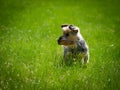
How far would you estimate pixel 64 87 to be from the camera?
8.06 metres

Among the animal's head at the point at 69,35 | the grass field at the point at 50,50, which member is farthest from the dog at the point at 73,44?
the grass field at the point at 50,50

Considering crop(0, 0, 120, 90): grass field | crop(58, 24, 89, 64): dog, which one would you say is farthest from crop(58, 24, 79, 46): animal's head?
crop(0, 0, 120, 90): grass field

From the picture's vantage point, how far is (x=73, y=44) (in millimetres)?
9539

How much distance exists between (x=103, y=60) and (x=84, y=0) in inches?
723

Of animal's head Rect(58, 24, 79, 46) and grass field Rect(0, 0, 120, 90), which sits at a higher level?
animal's head Rect(58, 24, 79, 46)

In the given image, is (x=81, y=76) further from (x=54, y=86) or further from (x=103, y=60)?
(x=103, y=60)

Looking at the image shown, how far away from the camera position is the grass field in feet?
27.2

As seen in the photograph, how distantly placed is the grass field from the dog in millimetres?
324

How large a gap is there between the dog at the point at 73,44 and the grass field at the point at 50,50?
12.8 inches

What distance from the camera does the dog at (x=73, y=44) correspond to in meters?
9.42

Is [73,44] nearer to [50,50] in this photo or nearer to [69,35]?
[69,35]

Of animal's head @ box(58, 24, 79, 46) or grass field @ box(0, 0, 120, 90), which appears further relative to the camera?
animal's head @ box(58, 24, 79, 46)

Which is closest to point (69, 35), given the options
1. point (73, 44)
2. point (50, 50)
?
point (73, 44)

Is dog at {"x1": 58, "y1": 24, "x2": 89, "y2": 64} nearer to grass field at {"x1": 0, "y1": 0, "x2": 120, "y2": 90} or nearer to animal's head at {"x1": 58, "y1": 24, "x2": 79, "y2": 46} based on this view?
animal's head at {"x1": 58, "y1": 24, "x2": 79, "y2": 46}
